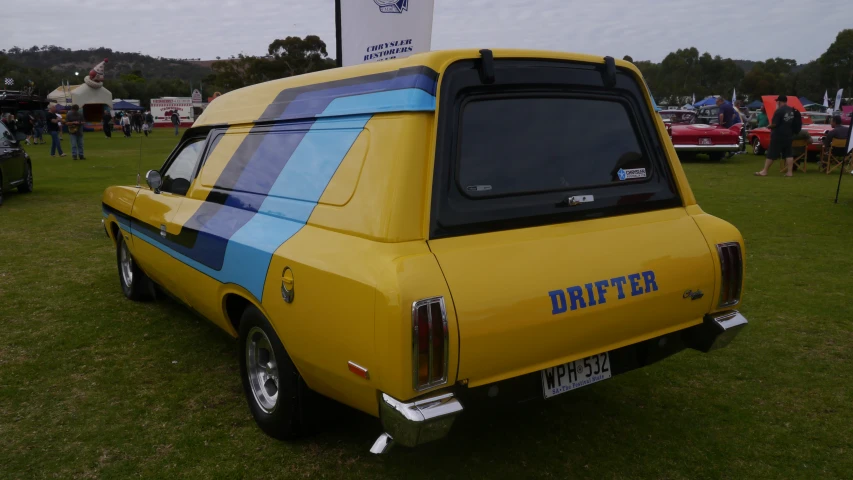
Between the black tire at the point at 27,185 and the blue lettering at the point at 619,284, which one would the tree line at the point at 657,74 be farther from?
the blue lettering at the point at 619,284

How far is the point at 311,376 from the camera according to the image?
9.32 ft

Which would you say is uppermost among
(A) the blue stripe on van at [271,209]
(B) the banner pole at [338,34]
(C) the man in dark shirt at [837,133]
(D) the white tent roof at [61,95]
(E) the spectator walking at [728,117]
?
(D) the white tent roof at [61,95]

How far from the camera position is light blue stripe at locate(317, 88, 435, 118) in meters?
2.48

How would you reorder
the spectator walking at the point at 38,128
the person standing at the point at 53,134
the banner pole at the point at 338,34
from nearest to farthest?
the banner pole at the point at 338,34
the person standing at the point at 53,134
the spectator walking at the point at 38,128

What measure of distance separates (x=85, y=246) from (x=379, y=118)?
22.7 ft

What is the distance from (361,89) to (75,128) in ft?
66.2

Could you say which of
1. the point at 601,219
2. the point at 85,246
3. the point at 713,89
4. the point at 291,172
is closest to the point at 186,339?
the point at 291,172

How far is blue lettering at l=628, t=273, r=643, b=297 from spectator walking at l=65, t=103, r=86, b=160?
20.4 m

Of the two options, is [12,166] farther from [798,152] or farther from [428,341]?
[798,152]

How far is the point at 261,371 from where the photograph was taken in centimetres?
341

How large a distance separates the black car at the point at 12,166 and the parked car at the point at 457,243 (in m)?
10.1

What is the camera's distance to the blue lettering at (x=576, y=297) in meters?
2.56

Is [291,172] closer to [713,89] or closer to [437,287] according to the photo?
[437,287]

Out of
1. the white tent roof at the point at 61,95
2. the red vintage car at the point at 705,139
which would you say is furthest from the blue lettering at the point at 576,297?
the white tent roof at the point at 61,95
